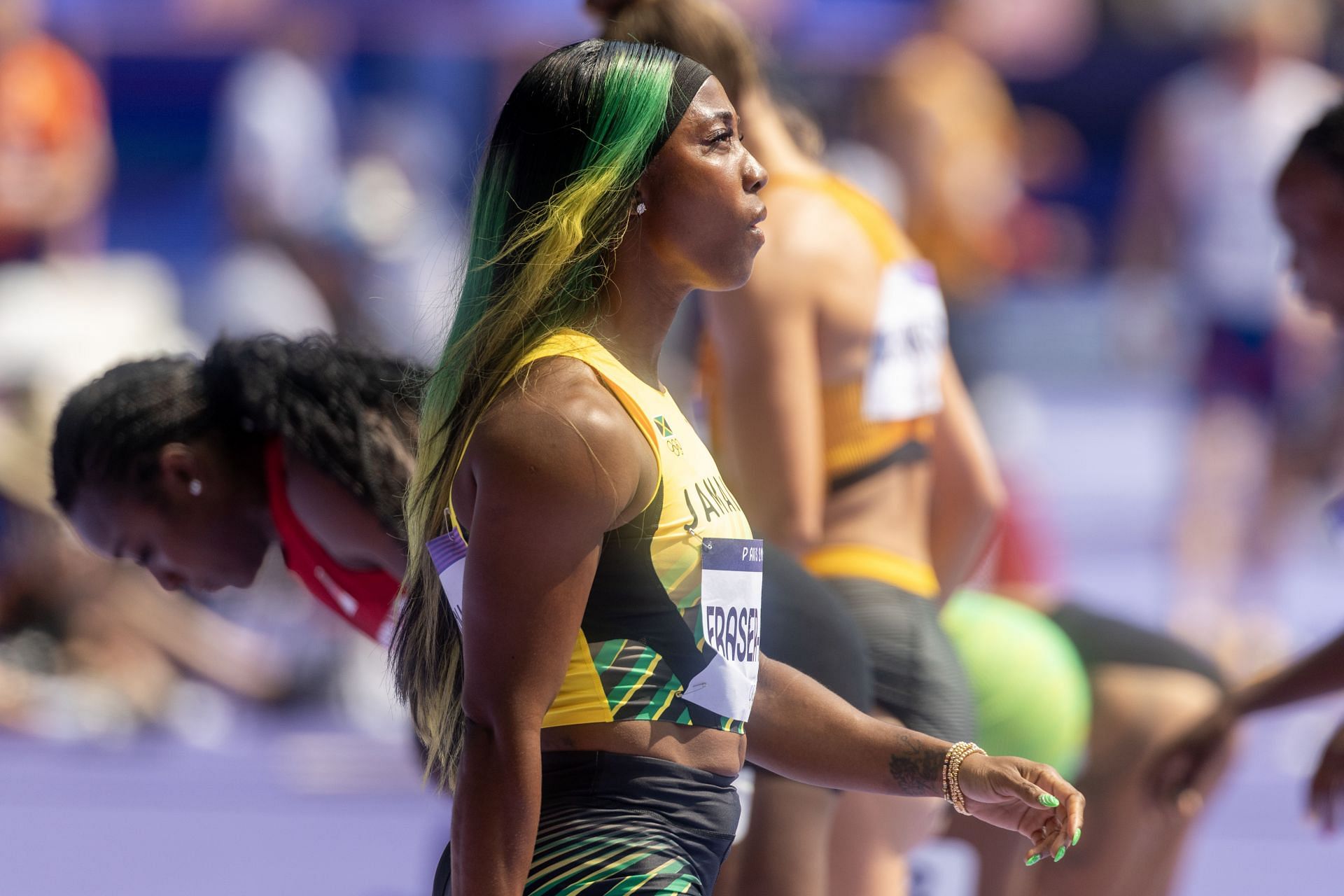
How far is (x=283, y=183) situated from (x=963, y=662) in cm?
567

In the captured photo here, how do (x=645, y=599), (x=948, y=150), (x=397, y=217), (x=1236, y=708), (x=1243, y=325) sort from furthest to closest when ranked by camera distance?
(x=397, y=217) → (x=948, y=150) → (x=1243, y=325) → (x=1236, y=708) → (x=645, y=599)

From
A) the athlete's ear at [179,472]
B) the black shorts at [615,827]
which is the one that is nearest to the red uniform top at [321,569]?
the athlete's ear at [179,472]

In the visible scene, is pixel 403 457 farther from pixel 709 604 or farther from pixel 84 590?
pixel 84 590

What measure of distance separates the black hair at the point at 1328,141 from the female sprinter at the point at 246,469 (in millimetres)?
1643

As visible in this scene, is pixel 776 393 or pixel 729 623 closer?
pixel 729 623

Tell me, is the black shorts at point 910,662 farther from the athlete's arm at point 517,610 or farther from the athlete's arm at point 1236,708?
the athlete's arm at point 517,610

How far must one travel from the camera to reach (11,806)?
5570 mm

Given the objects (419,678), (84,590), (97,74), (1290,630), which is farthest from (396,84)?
(419,678)

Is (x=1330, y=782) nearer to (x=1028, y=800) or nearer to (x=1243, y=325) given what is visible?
(x=1028, y=800)

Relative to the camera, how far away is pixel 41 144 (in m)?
7.77

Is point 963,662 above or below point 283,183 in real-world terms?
above

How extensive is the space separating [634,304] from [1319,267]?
5.20 ft

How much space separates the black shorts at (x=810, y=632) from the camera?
8.10 feet

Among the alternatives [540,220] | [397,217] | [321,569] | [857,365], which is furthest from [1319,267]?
[397,217]
